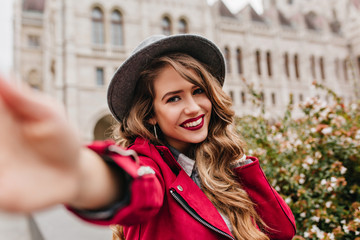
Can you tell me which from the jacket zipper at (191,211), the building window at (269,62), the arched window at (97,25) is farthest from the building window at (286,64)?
the jacket zipper at (191,211)

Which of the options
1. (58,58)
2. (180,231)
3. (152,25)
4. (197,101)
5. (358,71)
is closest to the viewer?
(180,231)

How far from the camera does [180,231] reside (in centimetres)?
105

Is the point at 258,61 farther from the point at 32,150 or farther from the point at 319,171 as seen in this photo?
the point at 32,150

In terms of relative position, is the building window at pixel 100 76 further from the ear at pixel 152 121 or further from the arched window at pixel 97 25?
the ear at pixel 152 121

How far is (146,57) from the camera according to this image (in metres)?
1.30

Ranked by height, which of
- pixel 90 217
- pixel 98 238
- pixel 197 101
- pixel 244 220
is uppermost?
pixel 197 101

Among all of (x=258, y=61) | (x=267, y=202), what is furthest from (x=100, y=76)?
(x=267, y=202)

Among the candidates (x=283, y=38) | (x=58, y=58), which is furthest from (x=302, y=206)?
(x=283, y=38)

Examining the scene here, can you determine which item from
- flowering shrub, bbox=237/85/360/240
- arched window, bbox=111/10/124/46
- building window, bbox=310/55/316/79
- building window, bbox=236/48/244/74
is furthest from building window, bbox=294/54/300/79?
flowering shrub, bbox=237/85/360/240

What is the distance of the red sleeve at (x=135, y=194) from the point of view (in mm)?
669

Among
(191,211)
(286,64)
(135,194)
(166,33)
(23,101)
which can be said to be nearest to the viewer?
(23,101)

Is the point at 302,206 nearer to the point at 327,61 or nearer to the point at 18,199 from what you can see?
the point at 18,199

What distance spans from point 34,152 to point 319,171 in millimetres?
2460

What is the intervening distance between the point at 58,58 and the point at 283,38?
15524 mm
